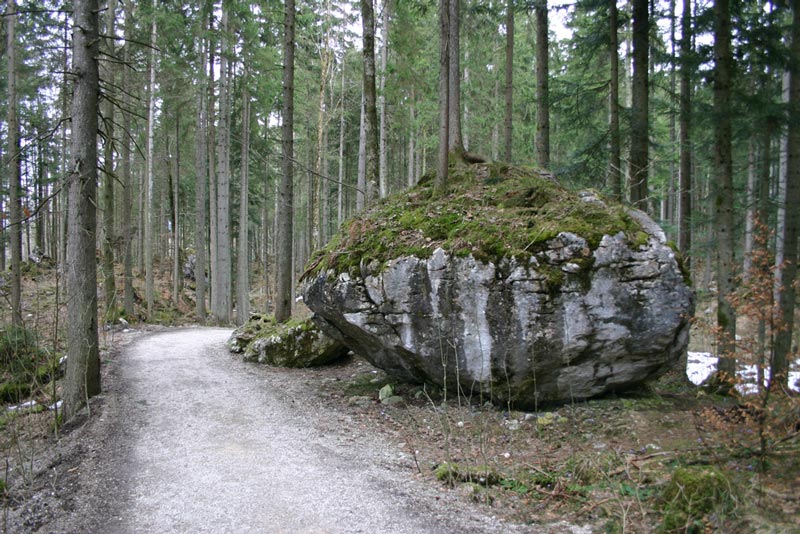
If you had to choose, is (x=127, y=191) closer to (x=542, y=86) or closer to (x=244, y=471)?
(x=542, y=86)

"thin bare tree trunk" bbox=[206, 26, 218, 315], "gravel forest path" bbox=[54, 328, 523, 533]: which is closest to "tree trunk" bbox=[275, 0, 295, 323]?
"gravel forest path" bbox=[54, 328, 523, 533]

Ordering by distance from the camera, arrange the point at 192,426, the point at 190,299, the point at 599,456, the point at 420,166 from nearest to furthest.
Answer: the point at 599,456 < the point at 192,426 < the point at 190,299 < the point at 420,166

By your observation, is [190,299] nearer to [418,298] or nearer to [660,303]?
[418,298]

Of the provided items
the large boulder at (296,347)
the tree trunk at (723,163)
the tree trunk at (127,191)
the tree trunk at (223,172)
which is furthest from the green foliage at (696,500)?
the tree trunk at (127,191)

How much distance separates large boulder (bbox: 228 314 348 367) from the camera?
945 centimetres

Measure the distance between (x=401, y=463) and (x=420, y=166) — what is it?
23145mm

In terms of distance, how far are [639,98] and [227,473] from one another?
9.49 metres

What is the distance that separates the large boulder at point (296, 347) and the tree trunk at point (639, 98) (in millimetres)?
6742

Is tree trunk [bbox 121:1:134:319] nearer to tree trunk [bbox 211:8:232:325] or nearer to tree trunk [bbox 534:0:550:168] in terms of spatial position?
tree trunk [bbox 211:8:232:325]

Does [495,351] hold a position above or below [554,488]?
above

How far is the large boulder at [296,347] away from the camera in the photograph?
945cm

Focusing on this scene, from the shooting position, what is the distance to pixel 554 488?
14.0 feet

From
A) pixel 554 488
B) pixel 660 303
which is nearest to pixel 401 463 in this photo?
pixel 554 488

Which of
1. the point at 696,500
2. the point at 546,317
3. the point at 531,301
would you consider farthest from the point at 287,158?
the point at 696,500
